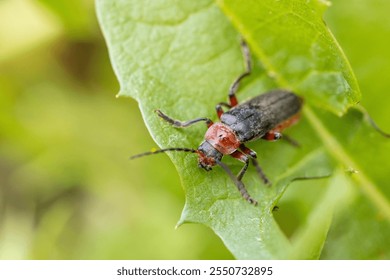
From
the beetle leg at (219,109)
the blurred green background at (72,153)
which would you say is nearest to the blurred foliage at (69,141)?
the blurred green background at (72,153)

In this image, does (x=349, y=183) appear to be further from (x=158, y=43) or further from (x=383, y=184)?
(x=158, y=43)

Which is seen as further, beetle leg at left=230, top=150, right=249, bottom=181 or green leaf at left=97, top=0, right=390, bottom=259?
beetle leg at left=230, top=150, right=249, bottom=181

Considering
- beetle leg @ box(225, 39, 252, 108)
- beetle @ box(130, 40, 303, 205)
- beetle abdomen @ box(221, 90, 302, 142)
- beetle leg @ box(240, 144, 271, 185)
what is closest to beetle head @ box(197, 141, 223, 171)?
beetle @ box(130, 40, 303, 205)

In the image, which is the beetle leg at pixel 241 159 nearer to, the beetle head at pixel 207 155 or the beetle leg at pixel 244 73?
the beetle head at pixel 207 155

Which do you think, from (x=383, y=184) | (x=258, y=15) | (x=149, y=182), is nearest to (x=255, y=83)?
(x=258, y=15)

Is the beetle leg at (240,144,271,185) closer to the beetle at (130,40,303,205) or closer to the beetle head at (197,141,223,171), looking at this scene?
the beetle at (130,40,303,205)
